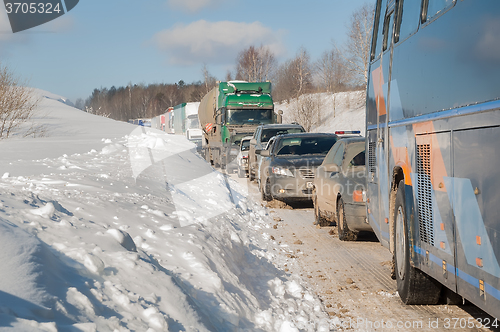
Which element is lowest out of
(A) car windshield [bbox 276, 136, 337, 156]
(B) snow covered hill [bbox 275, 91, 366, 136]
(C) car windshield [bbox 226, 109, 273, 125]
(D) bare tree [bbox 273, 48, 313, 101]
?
(A) car windshield [bbox 276, 136, 337, 156]

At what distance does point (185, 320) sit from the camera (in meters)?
3.78

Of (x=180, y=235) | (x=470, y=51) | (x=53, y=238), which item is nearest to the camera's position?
(x=470, y=51)

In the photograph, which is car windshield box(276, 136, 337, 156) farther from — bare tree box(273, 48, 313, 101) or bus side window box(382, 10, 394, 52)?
bare tree box(273, 48, 313, 101)

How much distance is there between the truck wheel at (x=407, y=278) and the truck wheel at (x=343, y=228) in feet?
10.1

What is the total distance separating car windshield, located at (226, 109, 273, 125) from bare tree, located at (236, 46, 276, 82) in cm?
5861

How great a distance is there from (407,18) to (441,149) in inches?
79.7

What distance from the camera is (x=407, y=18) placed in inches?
219

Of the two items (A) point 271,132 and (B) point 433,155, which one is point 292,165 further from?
(B) point 433,155

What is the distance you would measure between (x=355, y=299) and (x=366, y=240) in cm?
354

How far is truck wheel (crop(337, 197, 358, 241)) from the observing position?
28.4ft

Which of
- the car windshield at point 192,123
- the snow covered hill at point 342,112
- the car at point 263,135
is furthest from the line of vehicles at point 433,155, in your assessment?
the snow covered hill at point 342,112

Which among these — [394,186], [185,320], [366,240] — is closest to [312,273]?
[394,186]

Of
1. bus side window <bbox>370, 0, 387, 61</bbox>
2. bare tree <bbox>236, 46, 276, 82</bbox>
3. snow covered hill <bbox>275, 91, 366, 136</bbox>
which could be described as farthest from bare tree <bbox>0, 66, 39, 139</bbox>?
bare tree <bbox>236, 46, 276, 82</bbox>

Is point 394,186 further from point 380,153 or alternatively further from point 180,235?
point 180,235
